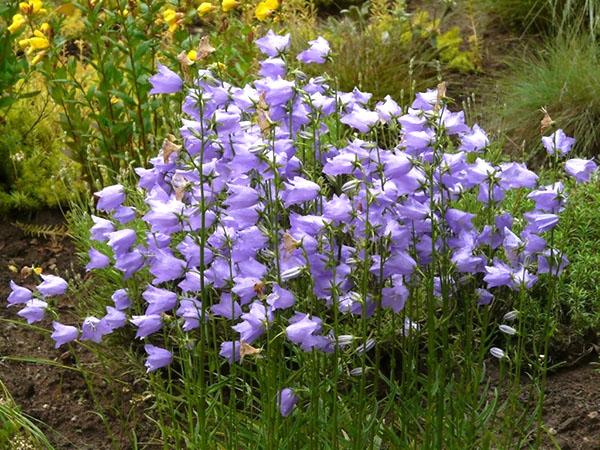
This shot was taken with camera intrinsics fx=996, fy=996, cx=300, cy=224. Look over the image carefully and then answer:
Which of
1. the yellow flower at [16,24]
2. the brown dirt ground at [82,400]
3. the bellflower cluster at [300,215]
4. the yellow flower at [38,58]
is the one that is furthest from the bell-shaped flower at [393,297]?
the yellow flower at [16,24]

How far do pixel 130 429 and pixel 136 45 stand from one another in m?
1.92

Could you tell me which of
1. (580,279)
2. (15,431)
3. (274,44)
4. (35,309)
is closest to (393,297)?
(274,44)

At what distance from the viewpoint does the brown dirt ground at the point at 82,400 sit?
10.4 feet

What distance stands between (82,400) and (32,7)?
5.91ft

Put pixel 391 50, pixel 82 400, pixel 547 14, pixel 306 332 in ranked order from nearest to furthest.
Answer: pixel 306 332
pixel 82 400
pixel 391 50
pixel 547 14

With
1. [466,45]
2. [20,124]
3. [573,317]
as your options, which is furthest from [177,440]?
[466,45]

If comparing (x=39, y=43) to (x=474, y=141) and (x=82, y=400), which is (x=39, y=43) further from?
(x=474, y=141)

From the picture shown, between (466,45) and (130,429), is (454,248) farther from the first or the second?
(466,45)

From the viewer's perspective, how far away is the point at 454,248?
2.30m

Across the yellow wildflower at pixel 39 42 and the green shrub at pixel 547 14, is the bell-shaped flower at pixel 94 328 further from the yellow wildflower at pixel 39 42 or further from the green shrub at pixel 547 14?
the green shrub at pixel 547 14

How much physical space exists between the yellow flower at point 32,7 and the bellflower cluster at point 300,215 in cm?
211

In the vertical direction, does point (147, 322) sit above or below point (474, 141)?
below

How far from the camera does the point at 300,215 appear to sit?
2.30m

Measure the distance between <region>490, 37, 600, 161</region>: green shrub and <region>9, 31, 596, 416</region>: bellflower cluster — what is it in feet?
9.48
